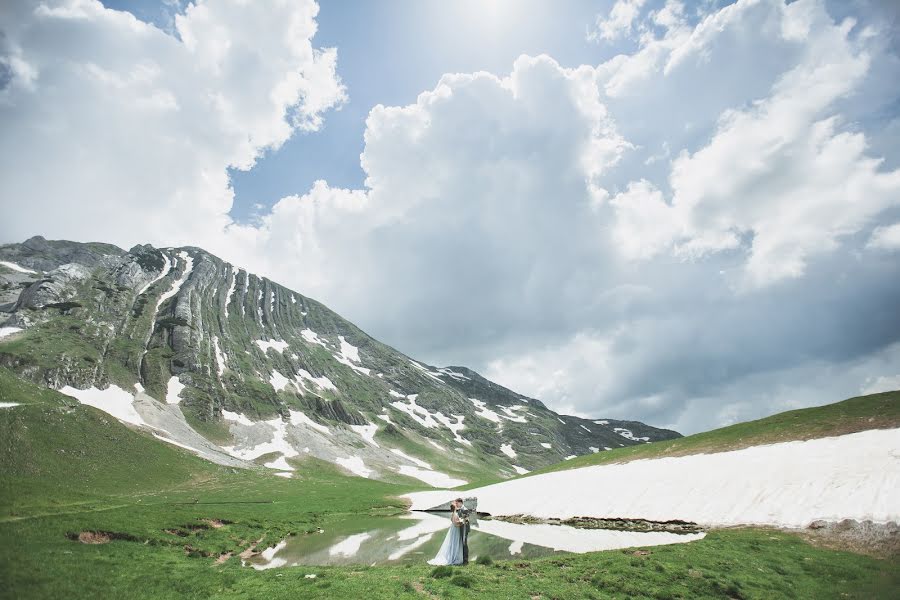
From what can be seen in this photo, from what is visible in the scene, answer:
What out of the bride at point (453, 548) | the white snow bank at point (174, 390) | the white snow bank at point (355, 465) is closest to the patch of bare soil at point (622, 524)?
Result: the bride at point (453, 548)

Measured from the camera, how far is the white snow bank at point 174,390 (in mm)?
153250

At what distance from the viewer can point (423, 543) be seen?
34.2m

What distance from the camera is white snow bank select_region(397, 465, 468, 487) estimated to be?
517 feet

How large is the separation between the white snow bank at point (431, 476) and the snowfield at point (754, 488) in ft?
356

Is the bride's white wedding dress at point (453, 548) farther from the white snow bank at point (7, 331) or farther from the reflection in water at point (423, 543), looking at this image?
the white snow bank at point (7, 331)

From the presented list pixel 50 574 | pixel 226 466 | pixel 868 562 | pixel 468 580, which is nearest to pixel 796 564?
pixel 868 562

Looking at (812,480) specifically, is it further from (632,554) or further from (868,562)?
(632,554)

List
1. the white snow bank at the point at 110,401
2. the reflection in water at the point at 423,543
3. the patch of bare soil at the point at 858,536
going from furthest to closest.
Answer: the white snow bank at the point at 110,401 → the reflection in water at the point at 423,543 → the patch of bare soil at the point at 858,536

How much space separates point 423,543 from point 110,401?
146 meters

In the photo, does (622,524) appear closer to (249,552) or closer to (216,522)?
(249,552)

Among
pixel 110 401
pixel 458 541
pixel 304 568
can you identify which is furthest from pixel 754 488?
pixel 110 401

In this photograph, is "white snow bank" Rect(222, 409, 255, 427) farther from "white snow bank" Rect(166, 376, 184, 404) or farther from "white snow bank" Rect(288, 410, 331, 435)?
"white snow bank" Rect(288, 410, 331, 435)

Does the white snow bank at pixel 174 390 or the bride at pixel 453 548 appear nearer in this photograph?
the bride at pixel 453 548

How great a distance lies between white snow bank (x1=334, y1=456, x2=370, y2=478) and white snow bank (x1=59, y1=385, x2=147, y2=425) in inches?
2614
